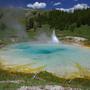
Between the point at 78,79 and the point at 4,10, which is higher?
the point at 4,10

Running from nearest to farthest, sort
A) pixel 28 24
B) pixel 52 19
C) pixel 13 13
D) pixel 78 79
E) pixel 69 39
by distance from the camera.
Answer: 1. pixel 78 79
2. pixel 69 39
3. pixel 13 13
4. pixel 28 24
5. pixel 52 19

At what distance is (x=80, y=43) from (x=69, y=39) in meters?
7.11

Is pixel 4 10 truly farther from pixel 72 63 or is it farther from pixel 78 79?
pixel 78 79

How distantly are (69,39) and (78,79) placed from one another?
4548cm

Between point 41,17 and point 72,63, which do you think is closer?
point 72,63

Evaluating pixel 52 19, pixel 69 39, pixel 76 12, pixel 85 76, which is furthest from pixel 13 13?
pixel 85 76

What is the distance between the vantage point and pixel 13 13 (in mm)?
88000

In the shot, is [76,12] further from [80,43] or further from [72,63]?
[72,63]

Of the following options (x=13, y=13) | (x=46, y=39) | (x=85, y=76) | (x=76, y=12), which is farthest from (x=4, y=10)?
(x=85, y=76)

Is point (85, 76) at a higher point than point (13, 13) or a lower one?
lower

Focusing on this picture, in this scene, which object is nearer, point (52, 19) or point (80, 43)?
point (80, 43)

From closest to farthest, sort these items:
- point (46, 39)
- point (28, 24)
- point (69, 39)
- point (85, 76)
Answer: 1. point (85, 76)
2. point (69, 39)
3. point (46, 39)
4. point (28, 24)

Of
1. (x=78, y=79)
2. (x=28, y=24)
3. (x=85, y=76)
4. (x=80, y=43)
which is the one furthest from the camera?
(x=28, y=24)

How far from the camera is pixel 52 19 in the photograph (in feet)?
403
